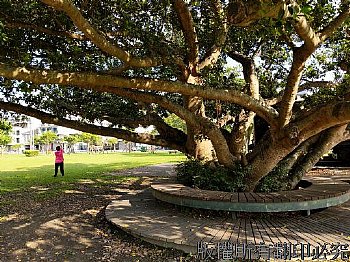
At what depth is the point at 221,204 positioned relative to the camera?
5.81 metres

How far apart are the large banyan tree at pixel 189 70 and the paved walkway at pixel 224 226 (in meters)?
1.36

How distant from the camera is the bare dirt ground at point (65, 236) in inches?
187

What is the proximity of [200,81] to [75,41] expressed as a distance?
3.22 meters

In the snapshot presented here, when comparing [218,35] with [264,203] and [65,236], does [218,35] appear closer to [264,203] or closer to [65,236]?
[264,203]

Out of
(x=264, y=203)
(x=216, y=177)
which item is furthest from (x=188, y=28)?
(x=264, y=203)

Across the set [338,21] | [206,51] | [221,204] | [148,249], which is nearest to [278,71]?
[206,51]

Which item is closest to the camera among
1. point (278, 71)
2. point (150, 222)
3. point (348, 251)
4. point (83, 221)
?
point (348, 251)

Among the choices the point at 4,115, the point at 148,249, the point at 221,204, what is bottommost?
the point at 148,249

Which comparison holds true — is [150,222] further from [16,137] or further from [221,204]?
[16,137]

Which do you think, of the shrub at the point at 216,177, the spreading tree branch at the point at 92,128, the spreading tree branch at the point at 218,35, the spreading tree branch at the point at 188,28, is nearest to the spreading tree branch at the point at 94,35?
the spreading tree branch at the point at 188,28

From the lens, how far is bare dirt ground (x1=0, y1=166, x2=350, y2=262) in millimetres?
4738

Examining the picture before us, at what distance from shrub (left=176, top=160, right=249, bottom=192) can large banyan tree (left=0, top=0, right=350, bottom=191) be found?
15cm

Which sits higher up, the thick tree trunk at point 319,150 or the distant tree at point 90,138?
the distant tree at point 90,138

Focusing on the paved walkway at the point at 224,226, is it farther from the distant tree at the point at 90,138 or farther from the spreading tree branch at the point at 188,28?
the distant tree at the point at 90,138
